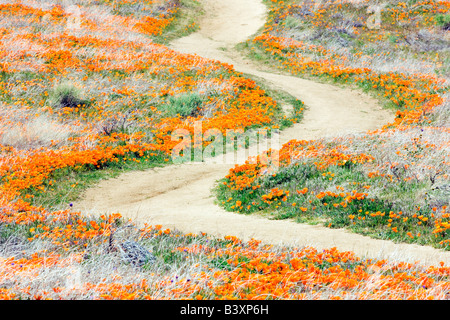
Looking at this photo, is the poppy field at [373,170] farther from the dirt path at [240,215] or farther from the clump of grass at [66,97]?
the clump of grass at [66,97]

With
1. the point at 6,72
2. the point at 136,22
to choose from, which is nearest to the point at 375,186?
the point at 6,72

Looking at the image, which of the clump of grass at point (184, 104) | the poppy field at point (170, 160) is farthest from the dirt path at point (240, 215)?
the clump of grass at point (184, 104)

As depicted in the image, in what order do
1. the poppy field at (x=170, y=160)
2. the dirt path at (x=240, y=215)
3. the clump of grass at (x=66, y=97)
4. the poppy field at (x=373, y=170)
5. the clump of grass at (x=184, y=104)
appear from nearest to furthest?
the poppy field at (x=170, y=160) < the dirt path at (x=240, y=215) < the poppy field at (x=373, y=170) < the clump of grass at (x=66, y=97) < the clump of grass at (x=184, y=104)

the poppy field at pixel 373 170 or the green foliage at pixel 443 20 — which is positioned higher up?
the green foliage at pixel 443 20

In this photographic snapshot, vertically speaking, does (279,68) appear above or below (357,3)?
below

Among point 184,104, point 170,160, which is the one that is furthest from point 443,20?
point 170,160

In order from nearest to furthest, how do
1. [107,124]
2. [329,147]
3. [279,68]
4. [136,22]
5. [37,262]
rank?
1. [37,262]
2. [329,147]
3. [107,124]
4. [279,68]
5. [136,22]

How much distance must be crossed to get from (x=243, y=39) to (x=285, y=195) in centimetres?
1717

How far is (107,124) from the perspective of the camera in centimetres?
1326

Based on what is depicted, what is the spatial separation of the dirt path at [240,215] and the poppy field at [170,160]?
1.33 ft

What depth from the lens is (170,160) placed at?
1260 centimetres

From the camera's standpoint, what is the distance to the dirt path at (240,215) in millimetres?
7215
